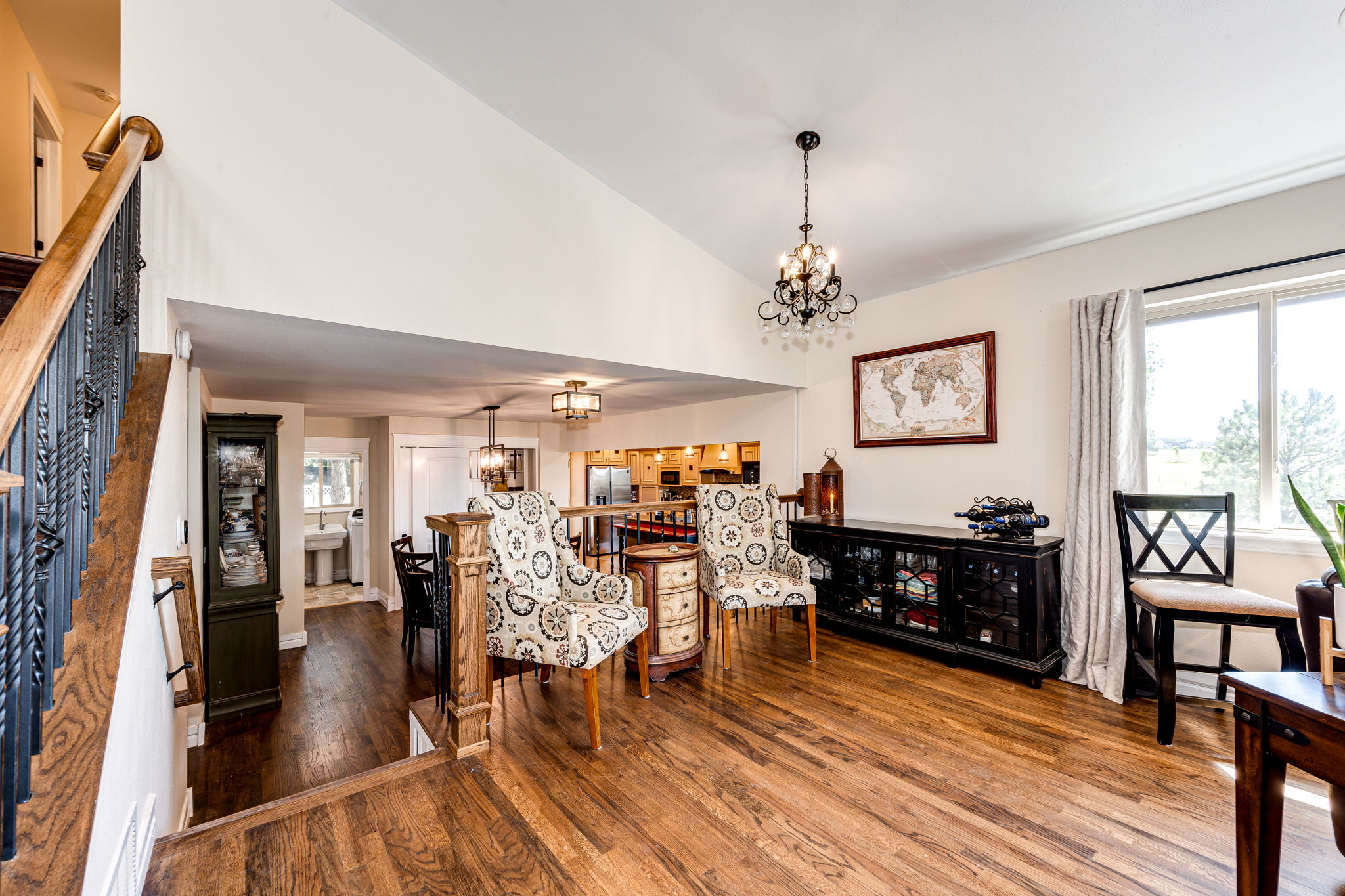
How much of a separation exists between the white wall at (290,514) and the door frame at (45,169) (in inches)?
78.4

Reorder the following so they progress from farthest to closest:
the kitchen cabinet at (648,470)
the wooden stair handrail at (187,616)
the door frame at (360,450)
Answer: the kitchen cabinet at (648,470)
the door frame at (360,450)
the wooden stair handrail at (187,616)

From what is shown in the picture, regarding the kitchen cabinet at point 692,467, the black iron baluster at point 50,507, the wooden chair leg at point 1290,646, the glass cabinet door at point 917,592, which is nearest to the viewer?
the black iron baluster at point 50,507

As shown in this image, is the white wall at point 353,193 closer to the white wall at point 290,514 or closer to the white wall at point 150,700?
the white wall at point 150,700

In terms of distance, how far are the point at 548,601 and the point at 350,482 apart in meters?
6.40

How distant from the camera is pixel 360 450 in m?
6.89

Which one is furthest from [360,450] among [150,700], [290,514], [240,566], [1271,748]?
[1271,748]

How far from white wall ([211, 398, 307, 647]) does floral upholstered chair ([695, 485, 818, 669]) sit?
4.04m

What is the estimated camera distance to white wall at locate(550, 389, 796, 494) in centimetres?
509

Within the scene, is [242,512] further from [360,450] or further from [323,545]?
[323,545]

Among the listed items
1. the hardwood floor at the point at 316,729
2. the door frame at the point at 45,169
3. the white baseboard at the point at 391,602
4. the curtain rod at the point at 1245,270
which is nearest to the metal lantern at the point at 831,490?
the curtain rod at the point at 1245,270

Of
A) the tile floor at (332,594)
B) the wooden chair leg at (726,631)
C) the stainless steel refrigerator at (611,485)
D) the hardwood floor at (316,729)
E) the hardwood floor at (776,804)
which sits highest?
the stainless steel refrigerator at (611,485)

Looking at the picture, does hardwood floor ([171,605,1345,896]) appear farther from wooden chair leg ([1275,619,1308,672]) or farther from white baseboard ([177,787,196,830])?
wooden chair leg ([1275,619,1308,672])

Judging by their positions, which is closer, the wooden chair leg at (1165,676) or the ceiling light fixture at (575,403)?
the wooden chair leg at (1165,676)

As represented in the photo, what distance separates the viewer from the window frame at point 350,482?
6.99m
